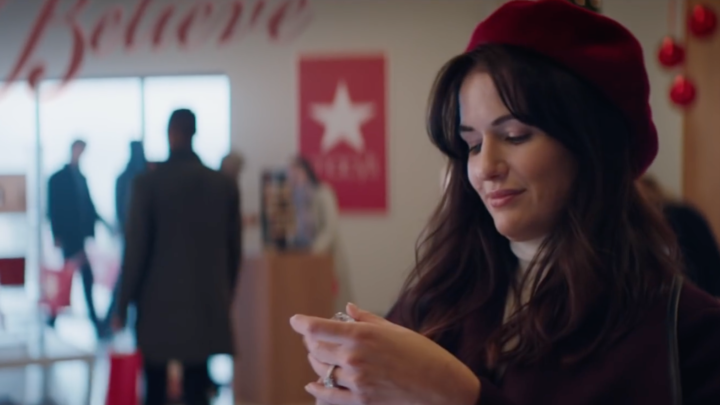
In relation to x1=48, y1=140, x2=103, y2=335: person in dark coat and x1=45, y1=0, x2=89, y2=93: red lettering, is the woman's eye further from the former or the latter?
x1=45, y1=0, x2=89, y2=93: red lettering

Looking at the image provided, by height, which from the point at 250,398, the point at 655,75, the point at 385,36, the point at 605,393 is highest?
the point at 385,36

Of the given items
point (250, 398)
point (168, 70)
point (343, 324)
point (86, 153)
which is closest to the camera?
point (343, 324)

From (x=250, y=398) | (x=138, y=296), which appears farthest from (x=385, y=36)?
(x=138, y=296)

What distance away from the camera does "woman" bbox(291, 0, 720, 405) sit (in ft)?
2.95

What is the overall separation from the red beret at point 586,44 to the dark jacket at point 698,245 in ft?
4.23

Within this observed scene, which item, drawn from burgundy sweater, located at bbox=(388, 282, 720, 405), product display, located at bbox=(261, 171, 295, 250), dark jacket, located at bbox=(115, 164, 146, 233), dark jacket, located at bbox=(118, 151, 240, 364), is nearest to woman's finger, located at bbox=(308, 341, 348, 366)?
burgundy sweater, located at bbox=(388, 282, 720, 405)

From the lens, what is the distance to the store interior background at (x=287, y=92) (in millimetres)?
5820

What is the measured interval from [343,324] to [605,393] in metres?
0.30

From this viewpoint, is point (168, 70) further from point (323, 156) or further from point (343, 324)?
point (343, 324)

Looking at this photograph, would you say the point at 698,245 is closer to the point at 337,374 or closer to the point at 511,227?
the point at 511,227

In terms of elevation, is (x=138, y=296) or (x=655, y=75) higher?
(x=655, y=75)

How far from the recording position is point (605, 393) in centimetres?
90

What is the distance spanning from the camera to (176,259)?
3150 mm

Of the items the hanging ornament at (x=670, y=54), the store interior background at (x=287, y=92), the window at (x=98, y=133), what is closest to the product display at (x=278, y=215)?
the window at (x=98, y=133)
